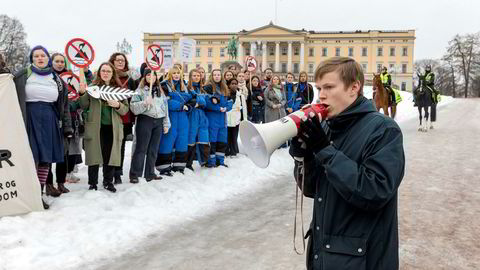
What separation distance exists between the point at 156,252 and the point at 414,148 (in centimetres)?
930

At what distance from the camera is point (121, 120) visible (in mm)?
6762

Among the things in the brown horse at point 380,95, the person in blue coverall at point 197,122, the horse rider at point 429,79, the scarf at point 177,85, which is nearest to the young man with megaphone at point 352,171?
the scarf at point 177,85

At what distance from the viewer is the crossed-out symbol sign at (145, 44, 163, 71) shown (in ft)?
23.3

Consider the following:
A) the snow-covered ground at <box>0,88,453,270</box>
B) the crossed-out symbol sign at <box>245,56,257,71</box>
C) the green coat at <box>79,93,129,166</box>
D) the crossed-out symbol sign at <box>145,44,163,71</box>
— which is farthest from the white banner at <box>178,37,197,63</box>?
the green coat at <box>79,93,129,166</box>

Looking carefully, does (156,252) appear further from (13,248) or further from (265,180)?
(265,180)

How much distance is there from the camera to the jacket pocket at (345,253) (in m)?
1.98

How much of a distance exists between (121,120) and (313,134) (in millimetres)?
5276

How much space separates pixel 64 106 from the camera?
6.07 meters

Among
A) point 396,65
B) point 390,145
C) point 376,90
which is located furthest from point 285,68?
point 390,145

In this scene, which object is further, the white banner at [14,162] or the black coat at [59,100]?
the black coat at [59,100]

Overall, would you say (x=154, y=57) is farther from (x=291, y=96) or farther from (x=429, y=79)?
(x=429, y=79)

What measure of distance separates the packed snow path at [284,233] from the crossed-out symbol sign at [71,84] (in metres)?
2.82

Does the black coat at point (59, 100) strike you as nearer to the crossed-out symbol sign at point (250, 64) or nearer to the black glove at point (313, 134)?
the black glove at point (313, 134)

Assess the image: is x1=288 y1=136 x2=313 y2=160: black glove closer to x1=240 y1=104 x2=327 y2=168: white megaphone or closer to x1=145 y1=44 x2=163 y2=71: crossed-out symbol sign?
x1=240 y1=104 x2=327 y2=168: white megaphone
